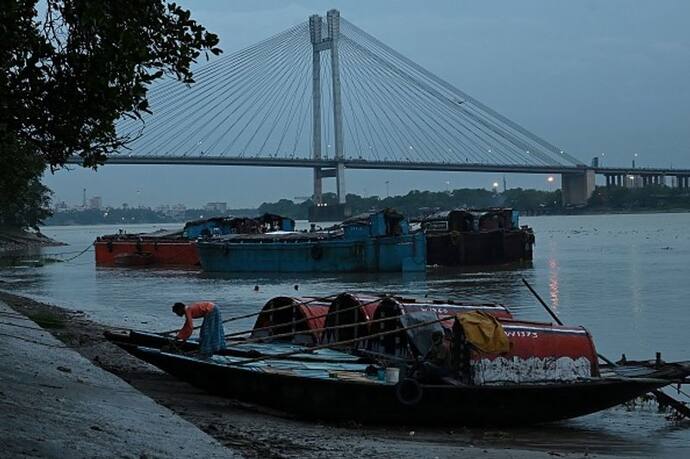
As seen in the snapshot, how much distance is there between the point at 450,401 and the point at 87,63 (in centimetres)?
424

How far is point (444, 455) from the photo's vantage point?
287 inches

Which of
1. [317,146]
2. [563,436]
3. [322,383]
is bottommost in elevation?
[563,436]

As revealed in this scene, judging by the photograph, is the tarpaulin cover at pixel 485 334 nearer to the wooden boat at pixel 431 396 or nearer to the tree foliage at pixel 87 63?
the wooden boat at pixel 431 396

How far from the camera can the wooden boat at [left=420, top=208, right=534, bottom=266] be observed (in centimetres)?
4019

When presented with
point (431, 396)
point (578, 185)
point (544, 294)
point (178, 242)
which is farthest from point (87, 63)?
point (578, 185)

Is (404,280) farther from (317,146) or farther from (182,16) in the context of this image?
(317,146)

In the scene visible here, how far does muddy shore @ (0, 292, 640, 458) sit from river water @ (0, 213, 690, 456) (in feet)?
0.31

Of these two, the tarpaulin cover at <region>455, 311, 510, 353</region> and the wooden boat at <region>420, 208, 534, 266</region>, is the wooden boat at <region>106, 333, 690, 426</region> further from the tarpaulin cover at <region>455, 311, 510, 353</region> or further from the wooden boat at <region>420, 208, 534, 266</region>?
the wooden boat at <region>420, 208, 534, 266</region>

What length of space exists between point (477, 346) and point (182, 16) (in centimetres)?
394

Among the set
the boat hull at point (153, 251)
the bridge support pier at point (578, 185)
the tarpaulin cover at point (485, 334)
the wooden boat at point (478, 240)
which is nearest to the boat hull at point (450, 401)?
the tarpaulin cover at point (485, 334)

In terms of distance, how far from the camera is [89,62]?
252 inches

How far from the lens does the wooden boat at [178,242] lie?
143 feet

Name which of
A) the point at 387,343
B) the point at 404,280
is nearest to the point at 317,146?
the point at 404,280

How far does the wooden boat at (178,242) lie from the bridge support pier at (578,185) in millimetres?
50359
